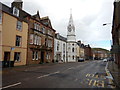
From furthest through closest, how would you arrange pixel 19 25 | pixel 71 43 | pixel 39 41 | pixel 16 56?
pixel 71 43
pixel 39 41
pixel 19 25
pixel 16 56

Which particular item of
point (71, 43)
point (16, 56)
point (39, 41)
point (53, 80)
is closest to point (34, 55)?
point (39, 41)

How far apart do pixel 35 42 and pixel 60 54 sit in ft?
59.8

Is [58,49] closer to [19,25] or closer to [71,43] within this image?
[71,43]

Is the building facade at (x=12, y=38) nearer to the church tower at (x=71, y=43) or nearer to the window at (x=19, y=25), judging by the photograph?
the window at (x=19, y=25)

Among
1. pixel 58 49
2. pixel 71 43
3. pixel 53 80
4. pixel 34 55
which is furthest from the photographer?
pixel 71 43

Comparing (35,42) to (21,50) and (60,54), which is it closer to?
(21,50)

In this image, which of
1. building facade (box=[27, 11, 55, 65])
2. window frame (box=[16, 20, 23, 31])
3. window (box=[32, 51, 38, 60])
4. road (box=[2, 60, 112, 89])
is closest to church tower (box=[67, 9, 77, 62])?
building facade (box=[27, 11, 55, 65])

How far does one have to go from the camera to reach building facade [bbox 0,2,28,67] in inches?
Answer: 848

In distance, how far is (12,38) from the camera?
23766mm

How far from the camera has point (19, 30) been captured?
85.1 feet

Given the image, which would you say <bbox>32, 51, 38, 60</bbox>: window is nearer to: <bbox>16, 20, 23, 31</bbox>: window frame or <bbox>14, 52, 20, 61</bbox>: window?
<bbox>14, 52, 20, 61</bbox>: window

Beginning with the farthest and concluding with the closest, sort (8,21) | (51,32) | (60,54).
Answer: (60,54) < (51,32) < (8,21)

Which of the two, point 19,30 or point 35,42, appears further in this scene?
point 35,42

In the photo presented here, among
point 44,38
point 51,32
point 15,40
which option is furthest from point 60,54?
point 15,40
